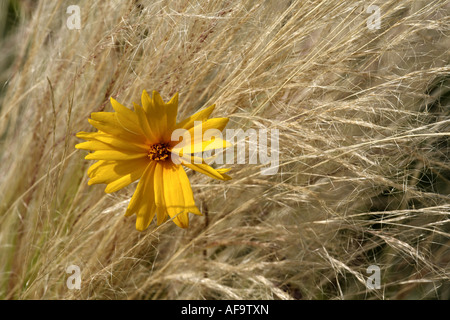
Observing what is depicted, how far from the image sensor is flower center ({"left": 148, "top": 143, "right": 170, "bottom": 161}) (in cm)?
52

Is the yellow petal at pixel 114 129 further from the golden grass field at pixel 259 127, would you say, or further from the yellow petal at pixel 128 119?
the golden grass field at pixel 259 127

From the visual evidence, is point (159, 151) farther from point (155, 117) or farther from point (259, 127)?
point (259, 127)

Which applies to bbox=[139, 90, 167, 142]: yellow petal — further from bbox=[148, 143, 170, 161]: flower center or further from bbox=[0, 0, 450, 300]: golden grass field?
bbox=[0, 0, 450, 300]: golden grass field

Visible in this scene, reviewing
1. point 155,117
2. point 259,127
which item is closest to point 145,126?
point 155,117

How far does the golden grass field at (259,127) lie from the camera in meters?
0.60

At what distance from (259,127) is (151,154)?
0.53 ft

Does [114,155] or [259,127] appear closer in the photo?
[114,155]

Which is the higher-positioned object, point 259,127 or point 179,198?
point 259,127

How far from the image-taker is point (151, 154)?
524 millimetres

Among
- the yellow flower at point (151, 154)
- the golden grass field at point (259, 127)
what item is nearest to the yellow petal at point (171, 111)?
the yellow flower at point (151, 154)

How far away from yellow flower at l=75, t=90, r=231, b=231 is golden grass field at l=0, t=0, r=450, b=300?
49 millimetres

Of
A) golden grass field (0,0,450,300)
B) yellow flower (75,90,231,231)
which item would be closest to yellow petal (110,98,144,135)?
yellow flower (75,90,231,231)
